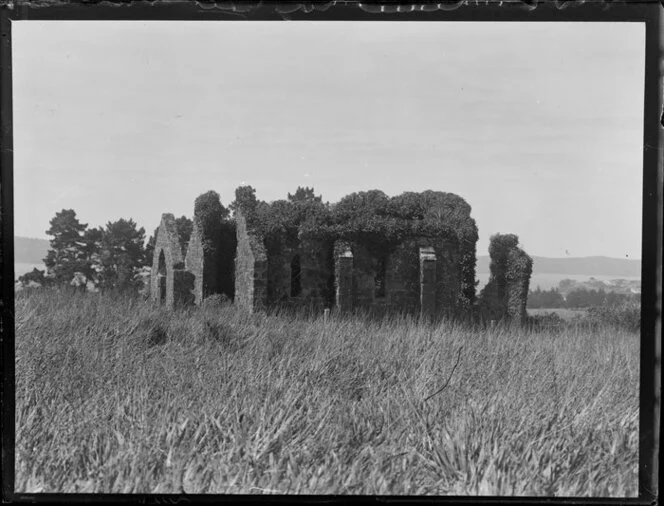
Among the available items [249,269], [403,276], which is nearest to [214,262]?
[249,269]

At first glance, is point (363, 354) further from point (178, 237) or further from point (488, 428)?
point (178, 237)

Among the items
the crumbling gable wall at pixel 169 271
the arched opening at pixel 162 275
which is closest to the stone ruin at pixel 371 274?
the crumbling gable wall at pixel 169 271

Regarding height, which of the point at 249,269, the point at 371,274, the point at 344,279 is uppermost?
the point at 249,269

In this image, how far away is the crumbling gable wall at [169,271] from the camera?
67.6 feet

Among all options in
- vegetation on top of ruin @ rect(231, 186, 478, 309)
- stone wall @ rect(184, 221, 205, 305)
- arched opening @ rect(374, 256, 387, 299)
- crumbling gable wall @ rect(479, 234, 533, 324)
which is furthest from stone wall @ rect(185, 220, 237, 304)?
crumbling gable wall @ rect(479, 234, 533, 324)

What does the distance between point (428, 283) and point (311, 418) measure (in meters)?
12.2

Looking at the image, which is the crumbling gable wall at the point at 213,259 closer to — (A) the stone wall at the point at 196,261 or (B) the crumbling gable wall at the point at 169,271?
(A) the stone wall at the point at 196,261

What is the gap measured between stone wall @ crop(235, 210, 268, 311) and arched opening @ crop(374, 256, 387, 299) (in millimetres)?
2908

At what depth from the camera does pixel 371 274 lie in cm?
1852

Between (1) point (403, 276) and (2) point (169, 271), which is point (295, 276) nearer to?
(1) point (403, 276)

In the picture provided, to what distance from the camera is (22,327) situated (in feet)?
29.3

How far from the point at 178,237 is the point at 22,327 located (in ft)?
44.2

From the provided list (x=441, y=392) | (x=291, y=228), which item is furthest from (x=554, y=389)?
(x=291, y=228)

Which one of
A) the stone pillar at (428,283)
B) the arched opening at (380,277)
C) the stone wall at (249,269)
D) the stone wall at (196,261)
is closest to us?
the stone wall at (249,269)
